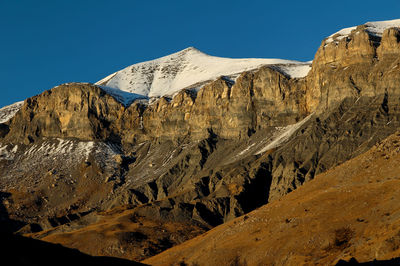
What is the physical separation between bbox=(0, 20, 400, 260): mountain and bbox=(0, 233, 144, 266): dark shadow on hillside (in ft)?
235

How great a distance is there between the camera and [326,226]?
6819 cm

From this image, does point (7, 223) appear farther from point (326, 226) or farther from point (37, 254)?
point (37, 254)

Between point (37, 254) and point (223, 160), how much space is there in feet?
436

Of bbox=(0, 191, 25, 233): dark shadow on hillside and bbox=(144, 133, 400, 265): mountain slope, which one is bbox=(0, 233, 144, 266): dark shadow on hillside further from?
bbox=(0, 191, 25, 233): dark shadow on hillside

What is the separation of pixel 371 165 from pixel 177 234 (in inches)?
1931

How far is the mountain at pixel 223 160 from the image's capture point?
420 ft

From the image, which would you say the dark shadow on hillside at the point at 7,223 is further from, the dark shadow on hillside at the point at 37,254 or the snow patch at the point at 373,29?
the dark shadow on hillside at the point at 37,254

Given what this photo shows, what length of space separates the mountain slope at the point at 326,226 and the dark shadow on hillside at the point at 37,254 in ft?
76.2

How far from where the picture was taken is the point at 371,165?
8406 cm

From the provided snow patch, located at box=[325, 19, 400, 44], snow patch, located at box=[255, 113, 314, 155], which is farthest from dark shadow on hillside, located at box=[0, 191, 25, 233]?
snow patch, located at box=[325, 19, 400, 44]

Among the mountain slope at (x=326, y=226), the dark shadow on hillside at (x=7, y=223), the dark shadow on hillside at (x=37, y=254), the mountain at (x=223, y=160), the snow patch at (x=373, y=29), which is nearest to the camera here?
the dark shadow on hillside at (x=37, y=254)

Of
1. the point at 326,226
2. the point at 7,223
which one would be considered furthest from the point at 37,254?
the point at 7,223

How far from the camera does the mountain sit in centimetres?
12812

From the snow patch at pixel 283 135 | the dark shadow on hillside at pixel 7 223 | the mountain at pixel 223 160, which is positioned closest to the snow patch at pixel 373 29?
the mountain at pixel 223 160
